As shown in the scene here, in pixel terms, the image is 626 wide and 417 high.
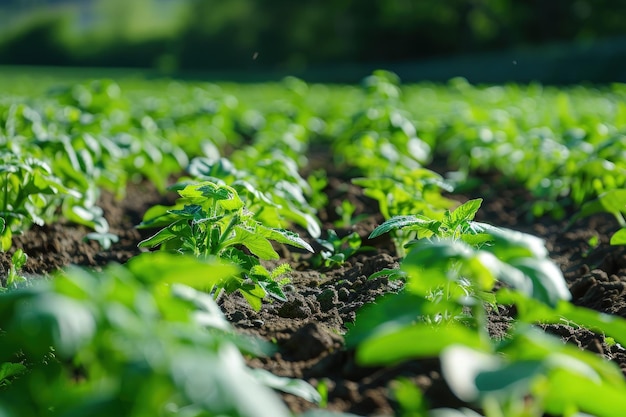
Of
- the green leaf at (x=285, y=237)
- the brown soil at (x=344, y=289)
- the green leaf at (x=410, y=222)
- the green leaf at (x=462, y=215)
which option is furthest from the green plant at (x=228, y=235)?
the green leaf at (x=462, y=215)

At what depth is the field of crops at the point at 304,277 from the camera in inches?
50.8

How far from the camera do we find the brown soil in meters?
2.00

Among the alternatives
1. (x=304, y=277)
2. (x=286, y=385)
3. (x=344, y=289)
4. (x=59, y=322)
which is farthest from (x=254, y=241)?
(x=59, y=322)

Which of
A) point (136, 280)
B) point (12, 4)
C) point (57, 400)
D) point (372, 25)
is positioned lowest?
A: point (12, 4)

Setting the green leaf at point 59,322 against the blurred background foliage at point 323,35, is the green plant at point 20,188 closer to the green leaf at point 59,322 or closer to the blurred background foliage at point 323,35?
the green leaf at point 59,322

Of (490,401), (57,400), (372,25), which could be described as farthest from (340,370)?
(372,25)

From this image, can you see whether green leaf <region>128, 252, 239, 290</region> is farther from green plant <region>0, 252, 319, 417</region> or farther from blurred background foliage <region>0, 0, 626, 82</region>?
blurred background foliage <region>0, 0, 626, 82</region>

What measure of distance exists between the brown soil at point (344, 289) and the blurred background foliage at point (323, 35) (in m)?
16.9

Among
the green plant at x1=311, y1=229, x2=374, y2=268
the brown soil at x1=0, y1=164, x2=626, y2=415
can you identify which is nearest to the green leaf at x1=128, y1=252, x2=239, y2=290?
the brown soil at x1=0, y1=164, x2=626, y2=415

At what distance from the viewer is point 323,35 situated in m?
40.2

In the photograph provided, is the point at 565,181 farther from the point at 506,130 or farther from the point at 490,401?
the point at 490,401

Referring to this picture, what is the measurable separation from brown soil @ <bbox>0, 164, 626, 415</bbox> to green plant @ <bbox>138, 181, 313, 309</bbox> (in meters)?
0.13

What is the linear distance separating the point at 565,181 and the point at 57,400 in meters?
3.71

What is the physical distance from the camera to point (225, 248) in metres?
2.66
